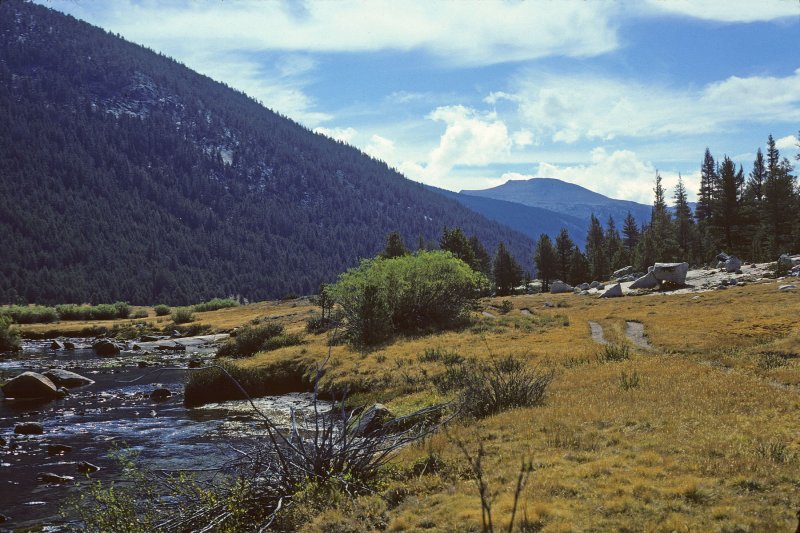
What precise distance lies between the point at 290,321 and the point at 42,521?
58896 millimetres

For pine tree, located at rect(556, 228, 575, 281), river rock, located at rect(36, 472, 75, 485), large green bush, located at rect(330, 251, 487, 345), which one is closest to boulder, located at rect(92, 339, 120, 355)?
large green bush, located at rect(330, 251, 487, 345)

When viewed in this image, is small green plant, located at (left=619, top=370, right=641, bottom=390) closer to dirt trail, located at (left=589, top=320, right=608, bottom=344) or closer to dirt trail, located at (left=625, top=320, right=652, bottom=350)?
dirt trail, located at (left=625, top=320, right=652, bottom=350)

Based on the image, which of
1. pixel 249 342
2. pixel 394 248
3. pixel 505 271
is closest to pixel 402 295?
pixel 249 342

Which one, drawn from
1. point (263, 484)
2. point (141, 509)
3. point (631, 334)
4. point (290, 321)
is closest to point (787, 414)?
point (263, 484)

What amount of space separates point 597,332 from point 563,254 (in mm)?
82103

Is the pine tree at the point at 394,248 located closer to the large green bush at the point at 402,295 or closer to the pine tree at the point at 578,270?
the large green bush at the point at 402,295

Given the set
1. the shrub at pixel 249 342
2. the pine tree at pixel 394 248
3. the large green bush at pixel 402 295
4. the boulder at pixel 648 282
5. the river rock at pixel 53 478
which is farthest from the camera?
the pine tree at pixel 394 248

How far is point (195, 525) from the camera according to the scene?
11.3 metres

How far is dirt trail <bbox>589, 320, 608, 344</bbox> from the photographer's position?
35.3 meters

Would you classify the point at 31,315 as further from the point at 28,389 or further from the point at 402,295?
the point at 402,295

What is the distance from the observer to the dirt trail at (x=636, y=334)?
1275 inches

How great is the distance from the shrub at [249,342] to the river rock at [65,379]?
43.2ft

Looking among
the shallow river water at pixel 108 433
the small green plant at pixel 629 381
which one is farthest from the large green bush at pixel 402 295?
the small green plant at pixel 629 381

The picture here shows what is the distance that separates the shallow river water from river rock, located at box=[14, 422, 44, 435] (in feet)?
0.99
